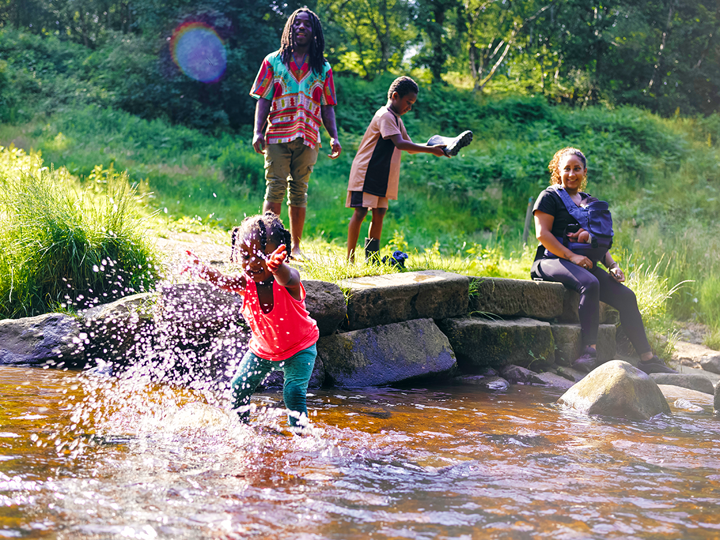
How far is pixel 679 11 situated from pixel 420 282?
21.7 m

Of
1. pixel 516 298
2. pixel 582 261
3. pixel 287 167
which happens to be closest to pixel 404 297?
pixel 516 298

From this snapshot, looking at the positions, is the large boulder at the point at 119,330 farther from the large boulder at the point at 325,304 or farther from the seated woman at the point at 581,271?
the seated woman at the point at 581,271

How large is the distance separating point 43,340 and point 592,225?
4656 millimetres

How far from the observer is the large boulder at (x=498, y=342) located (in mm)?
5273

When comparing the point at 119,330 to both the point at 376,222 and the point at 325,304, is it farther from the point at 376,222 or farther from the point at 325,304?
the point at 376,222

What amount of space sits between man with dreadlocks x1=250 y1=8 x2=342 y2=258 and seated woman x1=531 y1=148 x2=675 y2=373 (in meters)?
A: 2.15

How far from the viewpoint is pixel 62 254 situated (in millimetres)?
4785

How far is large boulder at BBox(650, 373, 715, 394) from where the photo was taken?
17.3 ft

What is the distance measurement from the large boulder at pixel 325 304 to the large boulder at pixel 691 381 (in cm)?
288

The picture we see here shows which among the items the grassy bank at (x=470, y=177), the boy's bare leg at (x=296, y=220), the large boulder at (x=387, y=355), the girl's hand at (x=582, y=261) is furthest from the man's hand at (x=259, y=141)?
the girl's hand at (x=582, y=261)

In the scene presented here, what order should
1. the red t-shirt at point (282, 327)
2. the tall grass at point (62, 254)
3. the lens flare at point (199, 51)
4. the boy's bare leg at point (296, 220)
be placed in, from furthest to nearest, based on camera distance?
1. the lens flare at point (199, 51)
2. the boy's bare leg at point (296, 220)
3. the tall grass at point (62, 254)
4. the red t-shirt at point (282, 327)

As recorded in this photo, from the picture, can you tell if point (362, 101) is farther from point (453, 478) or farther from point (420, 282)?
point (453, 478)

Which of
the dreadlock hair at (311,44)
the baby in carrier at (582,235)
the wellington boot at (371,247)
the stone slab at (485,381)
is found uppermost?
the dreadlock hair at (311,44)

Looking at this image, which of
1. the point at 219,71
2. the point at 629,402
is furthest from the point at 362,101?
the point at 629,402
